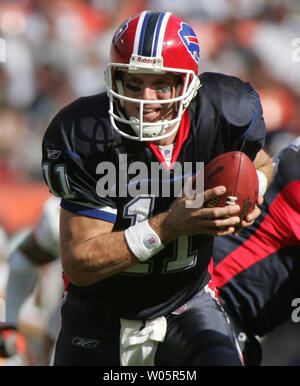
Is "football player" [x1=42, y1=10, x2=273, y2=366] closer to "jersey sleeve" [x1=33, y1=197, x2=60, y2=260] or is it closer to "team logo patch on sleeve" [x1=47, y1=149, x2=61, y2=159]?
"team logo patch on sleeve" [x1=47, y1=149, x2=61, y2=159]

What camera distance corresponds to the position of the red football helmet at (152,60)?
1.82 meters

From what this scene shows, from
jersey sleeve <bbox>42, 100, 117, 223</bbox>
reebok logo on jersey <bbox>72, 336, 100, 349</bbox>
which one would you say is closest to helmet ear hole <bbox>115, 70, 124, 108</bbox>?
jersey sleeve <bbox>42, 100, 117, 223</bbox>

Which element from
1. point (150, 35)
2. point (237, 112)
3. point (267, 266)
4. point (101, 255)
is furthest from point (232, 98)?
point (267, 266)

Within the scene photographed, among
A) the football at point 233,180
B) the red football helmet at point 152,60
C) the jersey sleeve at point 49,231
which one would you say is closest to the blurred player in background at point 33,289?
the jersey sleeve at point 49,231

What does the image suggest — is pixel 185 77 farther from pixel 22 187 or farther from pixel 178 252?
pixel 22 187

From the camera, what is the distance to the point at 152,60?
1.82m

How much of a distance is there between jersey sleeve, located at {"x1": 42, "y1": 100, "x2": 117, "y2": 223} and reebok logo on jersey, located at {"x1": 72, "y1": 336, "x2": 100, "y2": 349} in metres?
0.43

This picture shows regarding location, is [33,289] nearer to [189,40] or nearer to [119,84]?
[119,84]

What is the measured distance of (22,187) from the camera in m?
4.15

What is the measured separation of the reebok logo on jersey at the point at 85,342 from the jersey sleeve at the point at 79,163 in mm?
435

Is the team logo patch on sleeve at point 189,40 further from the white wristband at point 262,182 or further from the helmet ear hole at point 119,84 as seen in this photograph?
the white wristband at point 262,182

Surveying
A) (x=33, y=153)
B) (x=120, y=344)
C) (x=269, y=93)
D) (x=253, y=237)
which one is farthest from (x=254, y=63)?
(x=120, y=344)

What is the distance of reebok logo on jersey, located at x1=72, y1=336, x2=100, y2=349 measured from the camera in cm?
203
